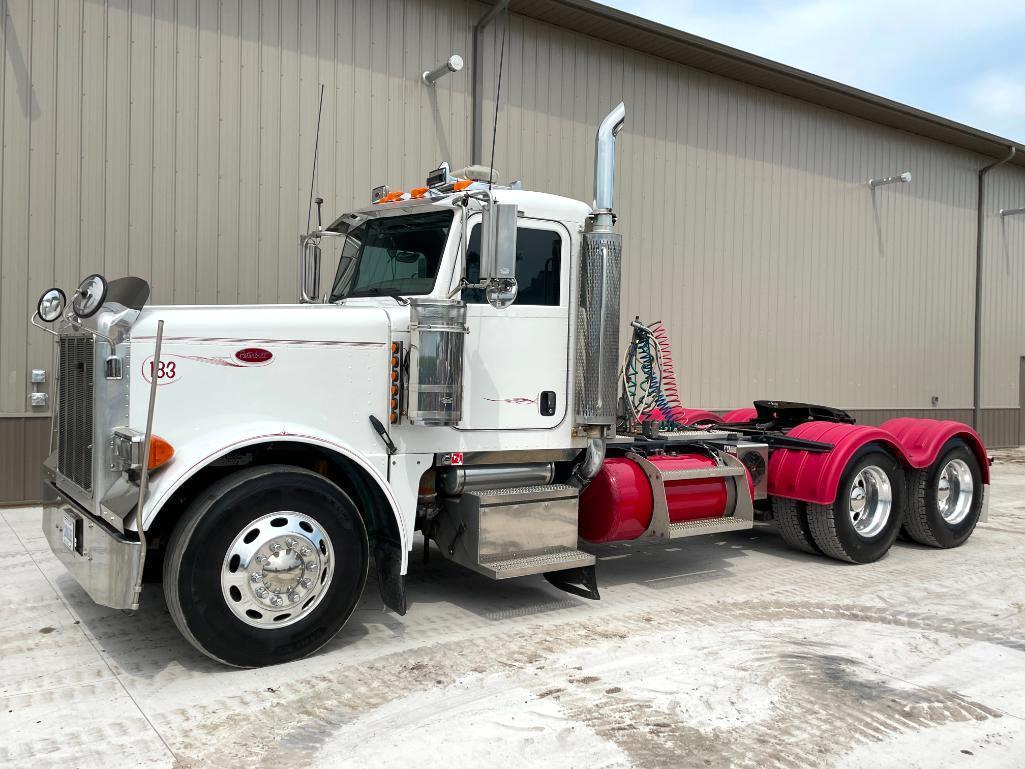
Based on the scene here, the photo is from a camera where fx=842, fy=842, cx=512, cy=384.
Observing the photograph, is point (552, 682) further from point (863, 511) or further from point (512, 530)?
point (863, 511)

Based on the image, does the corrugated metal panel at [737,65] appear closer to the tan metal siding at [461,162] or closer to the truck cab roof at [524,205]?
the tan metal siding at [461,162]

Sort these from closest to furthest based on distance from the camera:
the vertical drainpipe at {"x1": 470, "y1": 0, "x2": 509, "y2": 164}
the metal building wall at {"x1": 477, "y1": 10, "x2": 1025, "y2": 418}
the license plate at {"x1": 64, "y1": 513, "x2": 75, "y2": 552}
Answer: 1. the license plate at {"x1": 64, "y1": 513, "x2": 75, "y2": 552}
2. the vertical drainpipe at {"x1": 470, "y1": 0, "x2": 509, "y2": 164}
3. the metal building wall at {"x1": 477, "y1": 10, "x2": 1025, "y2": 418}

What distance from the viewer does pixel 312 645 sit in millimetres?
4469

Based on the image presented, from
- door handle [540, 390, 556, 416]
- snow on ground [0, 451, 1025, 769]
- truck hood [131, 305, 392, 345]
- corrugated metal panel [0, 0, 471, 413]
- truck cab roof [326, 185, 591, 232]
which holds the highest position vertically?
corrugated metal panel [0, 0, 471, 413]

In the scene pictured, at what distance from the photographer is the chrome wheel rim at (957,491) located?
26.4 feet

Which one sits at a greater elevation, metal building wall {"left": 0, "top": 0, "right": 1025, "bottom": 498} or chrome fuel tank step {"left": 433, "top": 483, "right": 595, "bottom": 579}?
metal building wall {"left": 0, "top": 0, "right": 1025, "bottom": 498}

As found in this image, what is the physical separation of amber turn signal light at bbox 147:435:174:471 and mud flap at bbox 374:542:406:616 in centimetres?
136

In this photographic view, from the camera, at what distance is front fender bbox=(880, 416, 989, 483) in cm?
762

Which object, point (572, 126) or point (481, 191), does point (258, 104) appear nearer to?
point (572, 126)

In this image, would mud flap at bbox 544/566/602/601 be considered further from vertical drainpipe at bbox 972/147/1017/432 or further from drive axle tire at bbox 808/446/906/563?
vertical drainpipe at bbox 972/147/1017/432

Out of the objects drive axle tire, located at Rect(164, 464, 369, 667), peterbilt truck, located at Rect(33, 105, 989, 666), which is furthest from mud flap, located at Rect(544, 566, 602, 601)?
drive axle tire, located at Rect(164, 464, 369, 667)

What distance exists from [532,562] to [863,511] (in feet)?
12.0

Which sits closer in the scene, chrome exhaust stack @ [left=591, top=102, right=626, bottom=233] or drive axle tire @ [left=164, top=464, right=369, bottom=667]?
drive axle tire @ [left=164, top=464, right=369, bottom=667]

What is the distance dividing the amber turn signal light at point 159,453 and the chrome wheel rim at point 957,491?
699 centimetres
